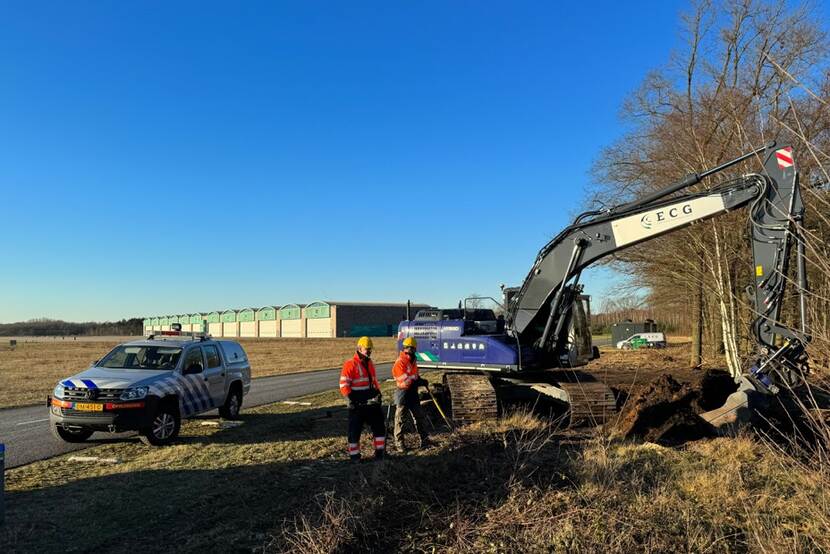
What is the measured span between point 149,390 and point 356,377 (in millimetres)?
3816

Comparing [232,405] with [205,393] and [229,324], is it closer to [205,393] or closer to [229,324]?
[205,393]

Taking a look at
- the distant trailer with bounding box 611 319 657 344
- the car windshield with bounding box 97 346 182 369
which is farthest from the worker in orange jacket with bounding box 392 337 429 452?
the distant trailer with bounding box 611 319 657 344

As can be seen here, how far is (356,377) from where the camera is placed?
9.20 meters

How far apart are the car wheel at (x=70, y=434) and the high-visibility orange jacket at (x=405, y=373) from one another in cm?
557

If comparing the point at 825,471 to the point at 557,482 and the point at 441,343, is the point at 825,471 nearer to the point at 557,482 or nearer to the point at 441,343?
the point at 557,482

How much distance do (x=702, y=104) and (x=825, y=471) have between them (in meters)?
18.4

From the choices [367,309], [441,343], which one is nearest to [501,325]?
[441,343]

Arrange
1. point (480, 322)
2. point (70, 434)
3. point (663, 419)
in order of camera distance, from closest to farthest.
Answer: point (663, 419), point (70, 434), point (480, 322)

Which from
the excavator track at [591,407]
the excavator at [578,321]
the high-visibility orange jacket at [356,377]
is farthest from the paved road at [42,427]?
the excavator track at [591,407]

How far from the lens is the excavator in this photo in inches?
380

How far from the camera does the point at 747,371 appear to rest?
398 inches

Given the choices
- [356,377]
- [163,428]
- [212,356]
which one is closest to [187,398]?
[163,428]

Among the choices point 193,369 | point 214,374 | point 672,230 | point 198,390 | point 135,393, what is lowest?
point 198,390

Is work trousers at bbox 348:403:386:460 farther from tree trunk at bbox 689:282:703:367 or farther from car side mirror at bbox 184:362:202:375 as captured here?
tree trunk at bbox 689:282:703:367
